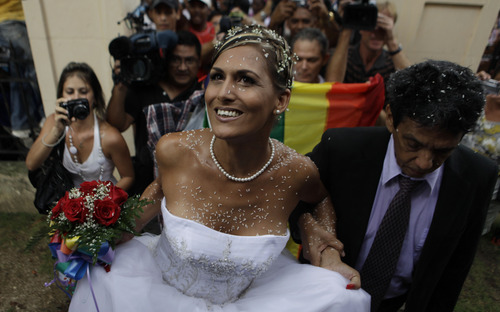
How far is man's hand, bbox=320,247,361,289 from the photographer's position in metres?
1.54

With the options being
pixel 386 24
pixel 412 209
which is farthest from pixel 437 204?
pixel 386 24

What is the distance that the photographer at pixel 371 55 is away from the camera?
3062mm

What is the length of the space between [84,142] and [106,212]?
4.27ft

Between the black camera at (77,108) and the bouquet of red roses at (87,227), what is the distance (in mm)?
922

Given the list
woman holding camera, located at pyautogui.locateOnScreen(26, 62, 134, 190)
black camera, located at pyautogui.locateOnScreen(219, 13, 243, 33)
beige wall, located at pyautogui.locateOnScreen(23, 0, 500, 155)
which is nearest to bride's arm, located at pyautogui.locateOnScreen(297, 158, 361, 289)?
woman holding camera, located at pyautogui.locateOnScreen(26, 62, 134, 190)

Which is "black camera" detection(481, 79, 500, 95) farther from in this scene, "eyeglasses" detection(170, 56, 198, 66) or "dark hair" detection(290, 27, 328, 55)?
"eyeglasses" detection(170, 56, 198, 66)

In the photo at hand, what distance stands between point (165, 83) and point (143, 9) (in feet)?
3.10

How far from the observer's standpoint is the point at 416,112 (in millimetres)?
1422

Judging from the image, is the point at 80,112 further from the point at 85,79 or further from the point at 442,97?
the point at 442,97

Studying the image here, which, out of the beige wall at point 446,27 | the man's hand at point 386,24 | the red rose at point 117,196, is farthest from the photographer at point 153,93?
the beige wall at point 446,27

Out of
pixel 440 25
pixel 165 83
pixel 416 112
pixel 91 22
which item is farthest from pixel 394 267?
pixel 91 22

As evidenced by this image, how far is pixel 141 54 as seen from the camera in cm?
265

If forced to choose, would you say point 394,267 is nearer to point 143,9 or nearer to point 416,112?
point 416,112

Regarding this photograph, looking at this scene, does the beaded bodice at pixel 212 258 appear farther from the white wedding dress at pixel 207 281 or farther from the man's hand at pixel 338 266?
the man's hand at pixel 338 266
